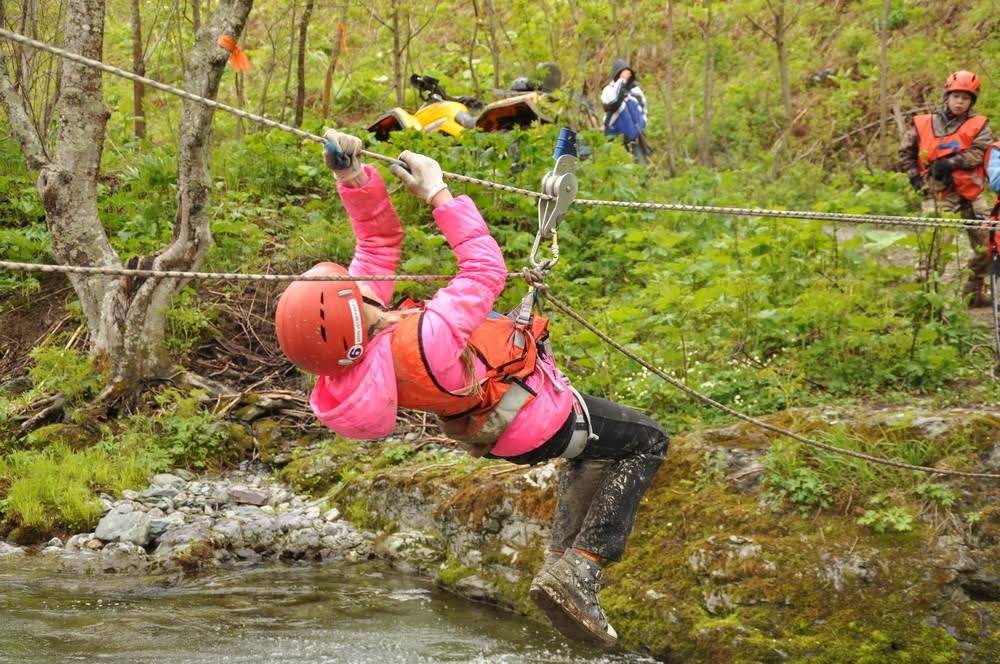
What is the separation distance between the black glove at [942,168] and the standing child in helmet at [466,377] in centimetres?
466

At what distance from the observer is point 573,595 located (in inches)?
156

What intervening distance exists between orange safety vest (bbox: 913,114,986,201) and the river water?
4670 mm

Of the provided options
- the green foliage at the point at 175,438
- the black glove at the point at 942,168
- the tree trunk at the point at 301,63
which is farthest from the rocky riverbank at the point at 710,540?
the tree trunk at the point at 301,63

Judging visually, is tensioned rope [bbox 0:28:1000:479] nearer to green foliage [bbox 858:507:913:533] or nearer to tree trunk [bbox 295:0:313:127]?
green foliage [bbox 858:507:913:533]

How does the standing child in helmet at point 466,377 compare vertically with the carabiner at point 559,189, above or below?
below

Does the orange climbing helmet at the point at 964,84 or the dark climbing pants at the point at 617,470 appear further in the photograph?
the orange climbing helmet at the point at 964,84

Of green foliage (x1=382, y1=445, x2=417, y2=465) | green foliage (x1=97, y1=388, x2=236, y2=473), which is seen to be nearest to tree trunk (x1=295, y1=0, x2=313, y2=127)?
green foliage (x1=97, y1=388, x2=236, y2=473)

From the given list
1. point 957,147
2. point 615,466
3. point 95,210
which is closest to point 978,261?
point 957,147

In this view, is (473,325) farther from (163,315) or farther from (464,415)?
(163,315)

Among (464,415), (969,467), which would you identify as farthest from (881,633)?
(464,415)

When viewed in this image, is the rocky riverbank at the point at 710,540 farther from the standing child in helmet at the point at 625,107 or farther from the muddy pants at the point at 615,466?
the standing child in helmet at the point at 625,107

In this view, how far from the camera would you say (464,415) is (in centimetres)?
373

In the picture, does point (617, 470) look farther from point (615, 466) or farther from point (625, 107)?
point (625, 107)

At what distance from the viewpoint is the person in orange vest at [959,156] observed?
758 centimetres
